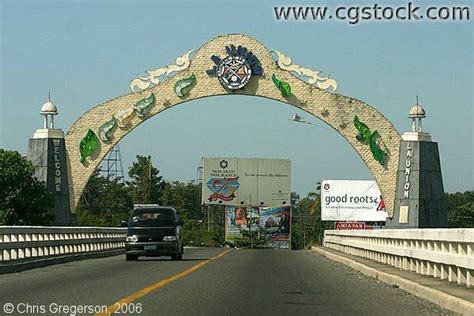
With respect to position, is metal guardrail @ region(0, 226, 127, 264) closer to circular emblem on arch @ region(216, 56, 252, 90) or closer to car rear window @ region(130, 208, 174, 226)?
car rear window @ region(130, 208, 174, 226)

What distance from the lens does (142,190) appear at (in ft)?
404

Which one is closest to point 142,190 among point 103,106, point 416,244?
point 103,106

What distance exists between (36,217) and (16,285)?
52.2 meters

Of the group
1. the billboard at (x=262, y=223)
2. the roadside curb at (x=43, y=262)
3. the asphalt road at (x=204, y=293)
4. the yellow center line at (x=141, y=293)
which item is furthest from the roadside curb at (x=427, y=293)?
the billboard at (x=262, y=223)

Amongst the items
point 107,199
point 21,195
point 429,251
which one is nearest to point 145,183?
point 107,199

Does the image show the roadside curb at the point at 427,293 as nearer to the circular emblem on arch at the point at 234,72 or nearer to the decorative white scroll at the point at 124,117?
the circular emblem on arch at the point at 234,72

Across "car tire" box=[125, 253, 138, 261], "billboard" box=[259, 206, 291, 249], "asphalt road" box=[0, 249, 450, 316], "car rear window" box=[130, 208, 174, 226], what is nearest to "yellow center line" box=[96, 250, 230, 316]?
"asphalt road" box=[0, 249, 450, 316]

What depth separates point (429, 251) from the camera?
1975 centimetres

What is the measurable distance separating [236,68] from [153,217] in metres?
35.6

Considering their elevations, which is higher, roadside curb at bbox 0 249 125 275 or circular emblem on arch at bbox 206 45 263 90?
circular emblem on arch at bbox 206 45 263 90

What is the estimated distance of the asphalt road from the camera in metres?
15.2

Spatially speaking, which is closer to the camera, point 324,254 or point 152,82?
point 324,254

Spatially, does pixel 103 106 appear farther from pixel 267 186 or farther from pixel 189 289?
pixel 189 289

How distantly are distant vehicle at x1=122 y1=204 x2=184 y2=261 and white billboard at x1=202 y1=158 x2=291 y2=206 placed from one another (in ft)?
194
